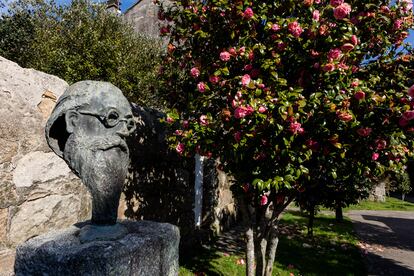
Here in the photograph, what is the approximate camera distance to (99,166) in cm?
184

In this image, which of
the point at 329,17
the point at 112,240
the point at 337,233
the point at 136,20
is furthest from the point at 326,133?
the point at 136,20

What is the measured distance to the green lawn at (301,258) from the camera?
5141 mm

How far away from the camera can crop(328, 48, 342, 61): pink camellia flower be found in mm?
3100

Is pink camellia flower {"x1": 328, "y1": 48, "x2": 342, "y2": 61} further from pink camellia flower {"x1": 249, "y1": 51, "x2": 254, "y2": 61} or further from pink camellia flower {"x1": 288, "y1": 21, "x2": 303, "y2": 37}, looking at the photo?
pink camellia flower {"x1": 249, "y1": 51, "x2": 254, "y2": 61}

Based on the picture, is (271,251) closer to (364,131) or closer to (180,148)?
(180,148)

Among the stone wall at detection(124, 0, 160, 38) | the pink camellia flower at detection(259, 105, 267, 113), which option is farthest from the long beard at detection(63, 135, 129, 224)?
the stone wall at detection(124, 0, 160, 38)

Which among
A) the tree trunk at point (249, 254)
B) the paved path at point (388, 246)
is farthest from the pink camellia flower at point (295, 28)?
the paved path at point (388, 246)

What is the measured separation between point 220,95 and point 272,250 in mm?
2218

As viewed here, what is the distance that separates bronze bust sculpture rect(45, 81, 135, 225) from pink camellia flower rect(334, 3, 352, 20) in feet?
7.55

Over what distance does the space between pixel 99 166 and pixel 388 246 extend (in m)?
8.55

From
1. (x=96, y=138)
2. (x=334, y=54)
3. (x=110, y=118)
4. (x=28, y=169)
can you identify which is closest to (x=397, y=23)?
(x=334, y=54)

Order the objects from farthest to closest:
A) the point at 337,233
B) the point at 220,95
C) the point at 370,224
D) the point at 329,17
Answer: the point at 370,224 < the point at 337,233 < the point at 220,95 < the point at 329,17

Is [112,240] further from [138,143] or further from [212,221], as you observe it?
[212,221]

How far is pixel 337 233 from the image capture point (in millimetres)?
8969
